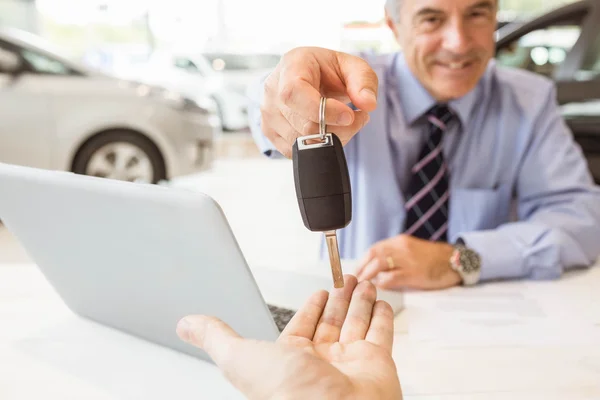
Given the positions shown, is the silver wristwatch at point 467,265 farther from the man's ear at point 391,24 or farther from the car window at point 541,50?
the car window at point 541,50

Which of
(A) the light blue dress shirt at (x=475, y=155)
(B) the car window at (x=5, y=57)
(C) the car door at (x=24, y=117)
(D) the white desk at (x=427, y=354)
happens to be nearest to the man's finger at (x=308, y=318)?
(D) the white desk at (x=427, y=354)

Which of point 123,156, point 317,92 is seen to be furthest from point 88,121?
point 317,92

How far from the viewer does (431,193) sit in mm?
1190

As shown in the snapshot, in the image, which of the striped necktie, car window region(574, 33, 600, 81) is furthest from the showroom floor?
car window region(574, 33, 600, 81)

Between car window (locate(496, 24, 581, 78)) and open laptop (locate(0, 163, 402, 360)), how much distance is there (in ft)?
7.71

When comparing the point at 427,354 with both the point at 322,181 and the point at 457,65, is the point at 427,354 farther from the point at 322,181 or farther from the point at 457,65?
the point at 457,65

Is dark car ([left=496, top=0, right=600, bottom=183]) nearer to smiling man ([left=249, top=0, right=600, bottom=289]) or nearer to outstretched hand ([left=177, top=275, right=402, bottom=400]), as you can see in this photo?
smiling man ([left=249, top=0, right=600, bottom=289])

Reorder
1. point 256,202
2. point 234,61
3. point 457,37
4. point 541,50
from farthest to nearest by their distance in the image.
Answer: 1. point 234,61
2. point 256,202
3. point 541,50
4. point 457,37

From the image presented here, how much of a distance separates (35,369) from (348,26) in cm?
504

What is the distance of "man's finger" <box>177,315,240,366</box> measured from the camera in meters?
0.43

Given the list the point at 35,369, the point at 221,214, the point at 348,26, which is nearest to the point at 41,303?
the point at 35,369

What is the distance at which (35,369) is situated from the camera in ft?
2.11

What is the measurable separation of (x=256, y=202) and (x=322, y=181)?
106 inches

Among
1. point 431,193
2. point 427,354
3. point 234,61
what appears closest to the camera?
point 427,354
